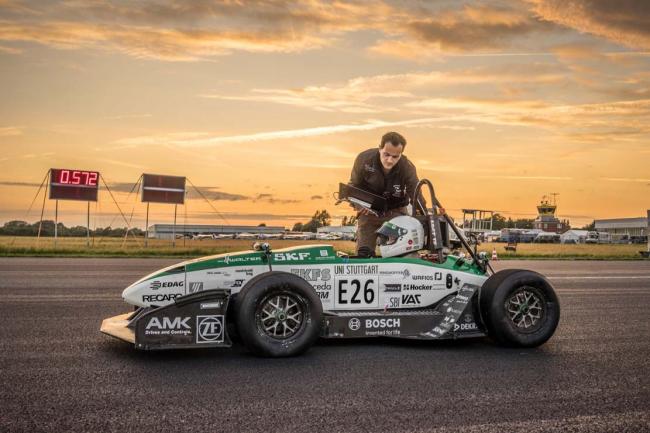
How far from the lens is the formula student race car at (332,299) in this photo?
625 centimetres

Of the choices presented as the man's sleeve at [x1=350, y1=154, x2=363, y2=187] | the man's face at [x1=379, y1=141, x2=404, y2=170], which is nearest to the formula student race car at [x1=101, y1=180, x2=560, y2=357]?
the man's face at [x1=379, y1=141, x2=404, y2=170]

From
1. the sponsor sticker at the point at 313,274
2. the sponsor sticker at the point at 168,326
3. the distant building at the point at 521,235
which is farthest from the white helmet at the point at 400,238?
the distant building at the point at 521,235

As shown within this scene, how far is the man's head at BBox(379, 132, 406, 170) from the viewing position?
8484mm

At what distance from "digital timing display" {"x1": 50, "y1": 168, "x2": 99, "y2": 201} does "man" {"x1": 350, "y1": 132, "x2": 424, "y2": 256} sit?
108 ft

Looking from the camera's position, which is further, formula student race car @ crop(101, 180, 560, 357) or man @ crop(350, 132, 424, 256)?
man @ crop(350, 132, 424, 256)

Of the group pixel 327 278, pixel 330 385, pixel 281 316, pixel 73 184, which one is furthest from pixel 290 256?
pixel 73 184

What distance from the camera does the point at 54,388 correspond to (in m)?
5.07

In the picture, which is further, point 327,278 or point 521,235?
point 521,235

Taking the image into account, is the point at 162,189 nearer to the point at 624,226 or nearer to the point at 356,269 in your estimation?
the point at 356,269

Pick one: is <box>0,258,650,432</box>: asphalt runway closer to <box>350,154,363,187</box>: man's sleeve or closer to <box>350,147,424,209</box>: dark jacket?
<box>350,147,424,209</box>: dark jacket

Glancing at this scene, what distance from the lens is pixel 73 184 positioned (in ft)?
126

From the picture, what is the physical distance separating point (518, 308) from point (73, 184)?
35.6m

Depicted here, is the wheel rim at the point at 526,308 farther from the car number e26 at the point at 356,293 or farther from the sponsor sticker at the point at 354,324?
the sponsor sticker at the point at 354,324

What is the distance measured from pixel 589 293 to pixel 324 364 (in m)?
9.09
